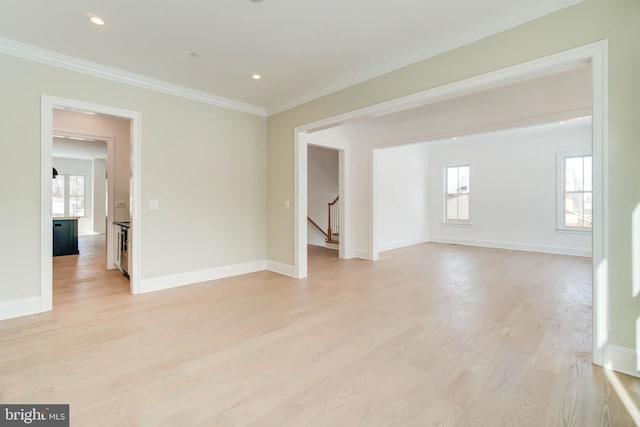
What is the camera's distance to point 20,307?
3.11 m

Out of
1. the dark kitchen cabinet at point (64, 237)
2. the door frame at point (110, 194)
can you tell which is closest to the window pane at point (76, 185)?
the dark kitchen cabinet at point (64, 237)

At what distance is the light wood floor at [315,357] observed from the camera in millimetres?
1699

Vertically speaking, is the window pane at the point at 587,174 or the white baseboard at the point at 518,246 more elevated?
the window pane at the point at 587,174

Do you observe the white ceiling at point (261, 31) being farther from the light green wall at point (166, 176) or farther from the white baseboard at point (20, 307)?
the white baseboard at point (20, 307)

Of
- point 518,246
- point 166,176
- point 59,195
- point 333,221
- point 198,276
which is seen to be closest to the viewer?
point 166,176

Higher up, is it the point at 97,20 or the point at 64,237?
the point at 97,20

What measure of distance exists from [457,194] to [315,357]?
759 centimetres

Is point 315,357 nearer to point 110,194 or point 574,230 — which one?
point 110,194

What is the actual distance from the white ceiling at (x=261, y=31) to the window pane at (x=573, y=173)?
19.2 feet

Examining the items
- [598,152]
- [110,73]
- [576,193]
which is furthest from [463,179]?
[110,73]

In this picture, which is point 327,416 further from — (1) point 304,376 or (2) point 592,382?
(2) point 592,382

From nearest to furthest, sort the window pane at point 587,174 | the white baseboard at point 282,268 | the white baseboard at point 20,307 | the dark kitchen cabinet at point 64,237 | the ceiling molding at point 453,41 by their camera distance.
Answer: the ceiling molding at point 453,41 < the white baseboard at point 20,307 < the white baseboard at point 282,268 < the window pane at point 587,174 < the dark kitchen cabinet at point 64,237

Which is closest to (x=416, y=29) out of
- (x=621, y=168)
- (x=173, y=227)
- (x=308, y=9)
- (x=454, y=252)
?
(x=308, y=9)

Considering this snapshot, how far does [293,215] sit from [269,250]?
90 centimetres
